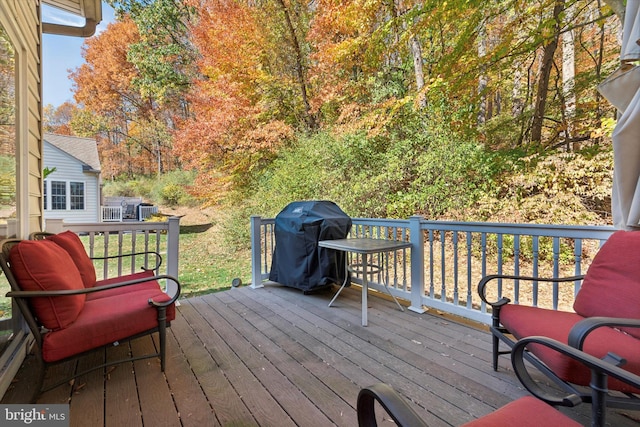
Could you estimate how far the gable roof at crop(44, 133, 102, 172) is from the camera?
436 inches

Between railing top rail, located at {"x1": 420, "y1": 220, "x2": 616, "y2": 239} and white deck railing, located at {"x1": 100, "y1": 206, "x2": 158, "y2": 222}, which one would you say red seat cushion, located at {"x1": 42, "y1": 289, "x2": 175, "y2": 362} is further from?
white deck railing, located at {"x1": 100, "y1": 206, "x2": 158, "y2": 222}

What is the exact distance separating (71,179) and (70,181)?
0.27 ft

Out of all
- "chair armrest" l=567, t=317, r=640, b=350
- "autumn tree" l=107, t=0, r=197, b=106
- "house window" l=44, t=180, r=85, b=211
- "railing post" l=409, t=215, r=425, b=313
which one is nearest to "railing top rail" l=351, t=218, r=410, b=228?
"railing post" l=409, t=215, r=425, b=313

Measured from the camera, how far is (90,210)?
1141 centimetres

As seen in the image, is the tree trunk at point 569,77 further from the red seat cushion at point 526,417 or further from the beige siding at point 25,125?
the beige siding at point 25,125

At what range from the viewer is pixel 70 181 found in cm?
1087

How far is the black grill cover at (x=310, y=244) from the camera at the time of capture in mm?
3383

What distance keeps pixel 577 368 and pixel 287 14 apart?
8.84 metres

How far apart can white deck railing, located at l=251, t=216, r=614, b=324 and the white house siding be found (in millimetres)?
10692

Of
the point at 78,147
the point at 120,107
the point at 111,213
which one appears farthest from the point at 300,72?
the point at 120,107

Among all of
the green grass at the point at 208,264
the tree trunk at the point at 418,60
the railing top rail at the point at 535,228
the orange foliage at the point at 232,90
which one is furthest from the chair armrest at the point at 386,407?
the orange foliage at the point at 232,90

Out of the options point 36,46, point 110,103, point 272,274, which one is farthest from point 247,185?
point 110,103

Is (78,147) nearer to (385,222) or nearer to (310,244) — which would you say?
(310,244)

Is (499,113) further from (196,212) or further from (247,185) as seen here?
(196,212)
